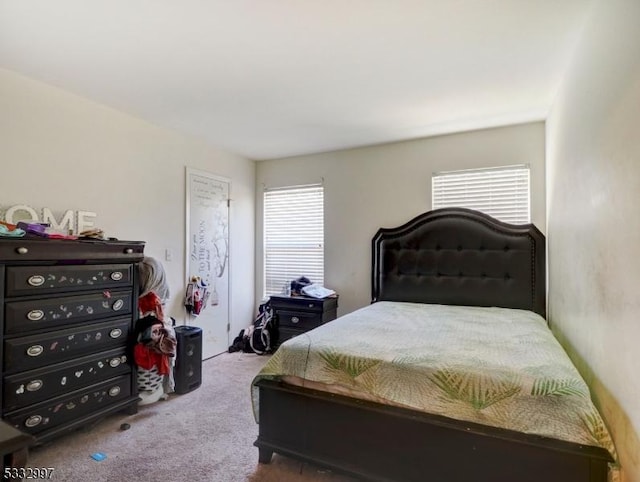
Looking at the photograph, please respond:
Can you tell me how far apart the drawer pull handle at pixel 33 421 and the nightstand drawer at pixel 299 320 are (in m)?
2.38

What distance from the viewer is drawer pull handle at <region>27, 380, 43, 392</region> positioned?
209 cm

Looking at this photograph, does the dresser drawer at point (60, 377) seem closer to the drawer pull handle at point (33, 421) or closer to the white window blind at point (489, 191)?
the drawer pull handle at point (33, 421)

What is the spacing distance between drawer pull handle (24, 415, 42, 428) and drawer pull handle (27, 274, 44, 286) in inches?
30.4

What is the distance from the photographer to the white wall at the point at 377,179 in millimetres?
3461

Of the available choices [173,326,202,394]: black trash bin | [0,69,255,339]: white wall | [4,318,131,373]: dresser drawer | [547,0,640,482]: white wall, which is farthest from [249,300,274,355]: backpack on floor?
[547,0,640,482]: white wall

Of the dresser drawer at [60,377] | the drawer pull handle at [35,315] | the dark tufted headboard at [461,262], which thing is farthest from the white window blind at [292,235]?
the drawer pull handle at [35,315]

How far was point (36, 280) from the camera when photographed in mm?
2137

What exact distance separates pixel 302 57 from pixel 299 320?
8.93 ft

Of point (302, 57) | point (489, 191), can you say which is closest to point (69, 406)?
point (302, 57)

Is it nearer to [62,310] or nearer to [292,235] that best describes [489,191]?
[292,235]

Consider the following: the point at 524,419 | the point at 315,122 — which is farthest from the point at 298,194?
the point at 524,419

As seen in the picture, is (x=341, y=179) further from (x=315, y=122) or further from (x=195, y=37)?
(x=195, y=37)

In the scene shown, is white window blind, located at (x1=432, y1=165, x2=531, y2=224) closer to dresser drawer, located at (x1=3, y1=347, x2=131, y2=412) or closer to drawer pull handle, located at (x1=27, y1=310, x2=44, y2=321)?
dresser drawer, located at (x1=3, y1=347, x2=131, y2=412)

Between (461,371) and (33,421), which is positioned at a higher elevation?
(461,371)
